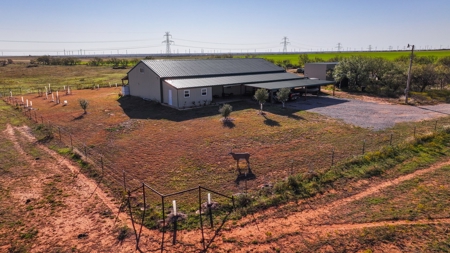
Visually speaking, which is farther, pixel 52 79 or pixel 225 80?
pixel 52 79

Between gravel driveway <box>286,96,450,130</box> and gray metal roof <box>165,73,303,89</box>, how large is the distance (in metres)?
5.75

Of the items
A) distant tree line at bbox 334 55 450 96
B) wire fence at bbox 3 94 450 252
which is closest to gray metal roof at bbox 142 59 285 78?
distant tree line at bbox 334 55 450 96

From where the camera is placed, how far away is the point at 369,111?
28609 mm

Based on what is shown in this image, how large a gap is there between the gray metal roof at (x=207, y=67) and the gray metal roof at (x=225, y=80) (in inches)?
53.6

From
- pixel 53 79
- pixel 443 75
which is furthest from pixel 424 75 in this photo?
pixel 53 79

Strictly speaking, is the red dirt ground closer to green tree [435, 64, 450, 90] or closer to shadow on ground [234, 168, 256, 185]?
shadow on ground [234, 168, 256, 185]

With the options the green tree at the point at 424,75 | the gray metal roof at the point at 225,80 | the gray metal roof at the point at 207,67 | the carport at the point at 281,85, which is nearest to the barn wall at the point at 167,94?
the gray metal roof at the point at 225,80

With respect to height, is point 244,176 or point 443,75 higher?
point 443,75

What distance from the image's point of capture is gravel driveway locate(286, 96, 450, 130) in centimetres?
2462

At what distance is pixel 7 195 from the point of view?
1320 centimetres

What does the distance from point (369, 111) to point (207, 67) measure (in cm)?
1968

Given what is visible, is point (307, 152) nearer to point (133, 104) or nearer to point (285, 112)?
point (285, 112)

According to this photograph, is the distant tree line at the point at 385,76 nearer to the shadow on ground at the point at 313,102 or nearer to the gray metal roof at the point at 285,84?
the shadow on ground at the point at 313,102

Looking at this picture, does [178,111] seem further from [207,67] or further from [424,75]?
[424,75]
